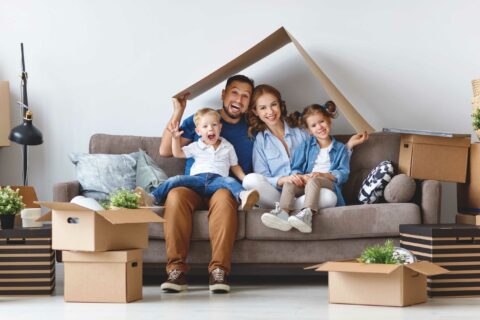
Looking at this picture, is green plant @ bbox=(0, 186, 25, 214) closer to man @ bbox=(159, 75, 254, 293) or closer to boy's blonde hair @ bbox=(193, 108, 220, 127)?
man @ bbox=(159, 75, 254, 293)

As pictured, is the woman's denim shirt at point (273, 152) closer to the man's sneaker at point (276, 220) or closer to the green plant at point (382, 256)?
the man's sneaker at point (276, 220)

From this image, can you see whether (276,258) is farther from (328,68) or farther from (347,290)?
(328,68)

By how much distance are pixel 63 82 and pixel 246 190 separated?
1.44 metres

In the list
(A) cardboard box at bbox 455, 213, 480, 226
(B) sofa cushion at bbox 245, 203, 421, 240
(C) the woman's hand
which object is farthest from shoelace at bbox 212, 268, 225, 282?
(A) cardboard box at bbox 455, 213, 480, 226

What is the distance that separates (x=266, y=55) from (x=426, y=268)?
1.73m

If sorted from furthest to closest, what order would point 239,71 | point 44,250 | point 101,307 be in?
point 239,71, point 44,250, point 101,307

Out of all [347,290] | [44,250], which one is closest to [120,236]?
[44,250]

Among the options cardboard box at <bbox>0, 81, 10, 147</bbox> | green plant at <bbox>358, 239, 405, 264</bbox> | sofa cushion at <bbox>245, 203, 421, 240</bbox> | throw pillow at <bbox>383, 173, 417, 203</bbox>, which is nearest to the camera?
green plant at <bbox>358, 239, 405, 264</bbox>

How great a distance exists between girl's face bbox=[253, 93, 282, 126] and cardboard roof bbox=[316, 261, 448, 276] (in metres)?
1.21

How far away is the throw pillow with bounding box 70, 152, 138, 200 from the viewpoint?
4.38 m

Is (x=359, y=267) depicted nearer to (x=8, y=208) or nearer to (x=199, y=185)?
(x=199, y=185)

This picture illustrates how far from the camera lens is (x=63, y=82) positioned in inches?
195

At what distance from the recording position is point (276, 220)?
3920 millimetres

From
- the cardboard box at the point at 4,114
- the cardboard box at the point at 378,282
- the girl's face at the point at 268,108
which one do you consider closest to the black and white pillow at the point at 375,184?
the girl's face at the point at 268,108
